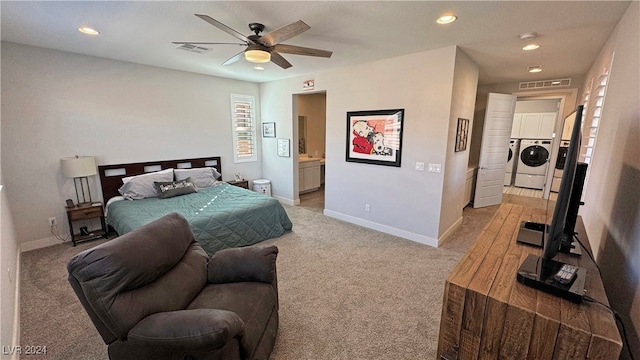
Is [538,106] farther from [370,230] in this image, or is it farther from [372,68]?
[370,230]

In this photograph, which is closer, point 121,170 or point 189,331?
point 189,331

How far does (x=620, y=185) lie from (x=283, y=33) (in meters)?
2.56

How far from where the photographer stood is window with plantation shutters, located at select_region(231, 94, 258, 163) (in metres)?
5.39

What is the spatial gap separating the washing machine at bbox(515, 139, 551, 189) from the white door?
2328mm

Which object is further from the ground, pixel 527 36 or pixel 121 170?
pixel 527 36

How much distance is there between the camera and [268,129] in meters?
5.65

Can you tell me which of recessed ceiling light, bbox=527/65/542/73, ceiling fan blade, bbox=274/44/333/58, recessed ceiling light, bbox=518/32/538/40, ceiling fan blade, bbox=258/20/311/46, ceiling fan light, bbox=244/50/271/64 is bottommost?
ceiling fan light, bbox=244/50/271/64

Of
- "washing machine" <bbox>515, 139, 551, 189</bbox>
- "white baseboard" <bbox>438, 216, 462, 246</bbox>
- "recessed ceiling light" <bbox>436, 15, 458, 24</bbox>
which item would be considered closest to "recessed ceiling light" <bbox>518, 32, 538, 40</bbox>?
"recessed ceiling light" <bbox>436, 15, 458, 24</bbox>

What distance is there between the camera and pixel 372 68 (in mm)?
3787

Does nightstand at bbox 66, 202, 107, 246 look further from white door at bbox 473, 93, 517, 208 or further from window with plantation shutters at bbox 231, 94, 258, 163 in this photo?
white door at bbox 473, 93, 517, 208

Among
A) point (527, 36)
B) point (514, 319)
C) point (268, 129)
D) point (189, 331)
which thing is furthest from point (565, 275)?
point (268, 129)

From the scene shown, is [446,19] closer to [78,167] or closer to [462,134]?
[462,134]

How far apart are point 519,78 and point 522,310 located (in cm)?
543

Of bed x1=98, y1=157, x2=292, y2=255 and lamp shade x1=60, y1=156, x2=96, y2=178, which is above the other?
lamp shade x1=60, y1=156, x2=96, y2=178
